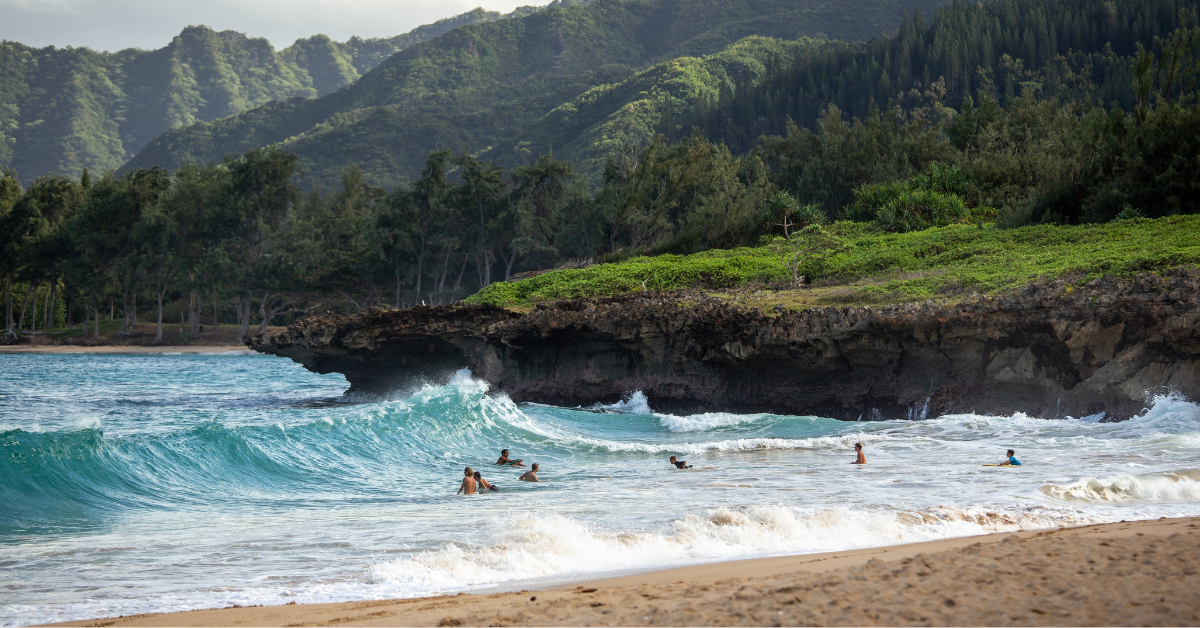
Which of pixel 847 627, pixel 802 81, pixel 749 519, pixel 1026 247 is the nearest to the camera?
pixel 847 627

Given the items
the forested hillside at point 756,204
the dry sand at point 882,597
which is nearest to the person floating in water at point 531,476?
the dry sand at point 882,597

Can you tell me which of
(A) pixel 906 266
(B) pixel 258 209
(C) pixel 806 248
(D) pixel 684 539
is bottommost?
(D) pixel 684 539

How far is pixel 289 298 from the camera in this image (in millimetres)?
65375

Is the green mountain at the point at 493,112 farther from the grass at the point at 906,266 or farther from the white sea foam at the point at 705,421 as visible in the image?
the white sea foam at the point at 705,421

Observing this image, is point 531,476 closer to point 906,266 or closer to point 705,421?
point 705,421

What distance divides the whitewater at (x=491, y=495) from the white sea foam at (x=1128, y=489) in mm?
36

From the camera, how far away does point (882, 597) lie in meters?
5.41

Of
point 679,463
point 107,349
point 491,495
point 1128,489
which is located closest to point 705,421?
point 679,463

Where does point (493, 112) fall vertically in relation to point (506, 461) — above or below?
above

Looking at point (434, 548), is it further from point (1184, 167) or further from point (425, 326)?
point (1184, 167)

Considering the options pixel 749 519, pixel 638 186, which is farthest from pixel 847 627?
pixel 638 186

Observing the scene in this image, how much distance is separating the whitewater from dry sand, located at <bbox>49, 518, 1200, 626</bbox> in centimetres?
91

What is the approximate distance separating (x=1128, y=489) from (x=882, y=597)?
744 cm

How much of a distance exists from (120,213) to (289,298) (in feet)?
43.8
